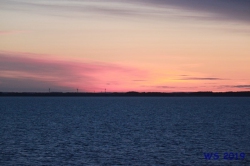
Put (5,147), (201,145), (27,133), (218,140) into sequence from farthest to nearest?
(27,133) < (218,140) < (201,145) < (5,147)

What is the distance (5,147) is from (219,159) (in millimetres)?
23494

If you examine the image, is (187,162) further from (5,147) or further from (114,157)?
(5,147)

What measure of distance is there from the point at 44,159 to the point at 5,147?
353 inches

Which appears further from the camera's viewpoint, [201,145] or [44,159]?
[201,145]

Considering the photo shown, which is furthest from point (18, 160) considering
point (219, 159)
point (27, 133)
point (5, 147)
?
point (27, 133)

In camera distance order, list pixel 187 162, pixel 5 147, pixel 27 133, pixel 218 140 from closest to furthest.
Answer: pixel 187 162 → pixel 5 147 → pixel 218 140 → pixel 27 133

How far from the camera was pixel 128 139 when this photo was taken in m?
61.0

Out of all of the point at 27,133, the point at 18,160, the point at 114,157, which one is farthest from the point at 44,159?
the point at 27,133

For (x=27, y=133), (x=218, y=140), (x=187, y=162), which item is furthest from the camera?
(x=27, y=133)

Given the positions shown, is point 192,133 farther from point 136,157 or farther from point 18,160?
point 18,160

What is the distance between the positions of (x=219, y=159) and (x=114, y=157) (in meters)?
10.3

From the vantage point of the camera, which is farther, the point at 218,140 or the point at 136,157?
the point at 218,140

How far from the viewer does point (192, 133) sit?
230ft

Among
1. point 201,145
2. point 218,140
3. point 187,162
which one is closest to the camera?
point 187,162
